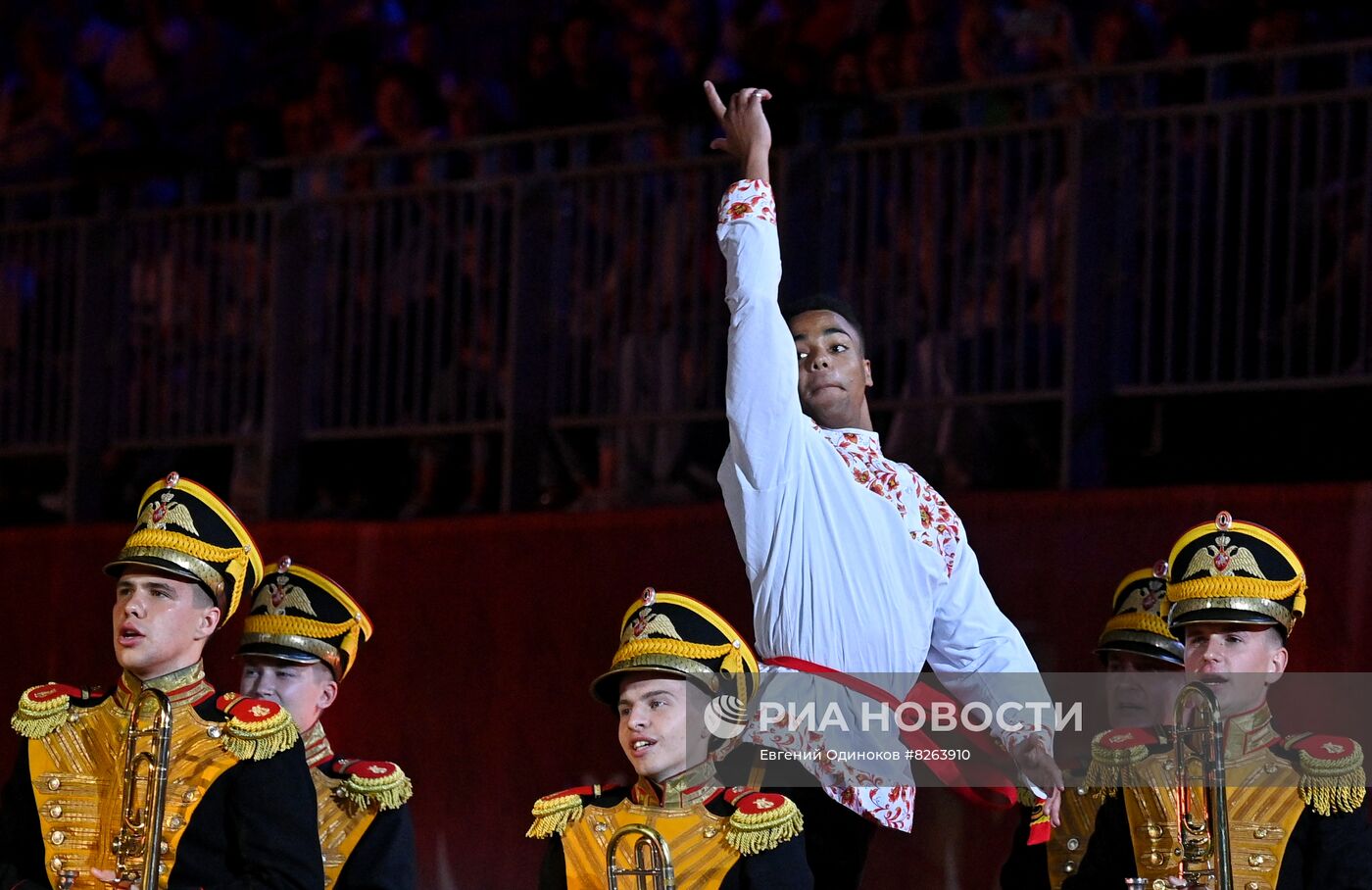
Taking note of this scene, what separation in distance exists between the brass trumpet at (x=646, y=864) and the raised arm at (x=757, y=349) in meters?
0.76

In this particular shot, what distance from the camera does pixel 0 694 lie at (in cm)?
859

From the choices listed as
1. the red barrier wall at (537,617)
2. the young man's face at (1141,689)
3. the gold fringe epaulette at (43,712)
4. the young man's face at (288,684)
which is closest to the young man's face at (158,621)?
the gold fringe epaulette at (43,712)

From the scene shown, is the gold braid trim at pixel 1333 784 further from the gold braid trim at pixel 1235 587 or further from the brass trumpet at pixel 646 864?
the brass trumpet at pixel 646 864

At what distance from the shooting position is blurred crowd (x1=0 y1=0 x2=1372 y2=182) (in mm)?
8180

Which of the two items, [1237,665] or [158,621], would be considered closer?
[158,621]

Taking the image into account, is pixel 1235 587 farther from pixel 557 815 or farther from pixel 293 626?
pixel 293 626

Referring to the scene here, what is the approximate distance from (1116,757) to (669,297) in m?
3.41

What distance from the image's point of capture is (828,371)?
16.8ft

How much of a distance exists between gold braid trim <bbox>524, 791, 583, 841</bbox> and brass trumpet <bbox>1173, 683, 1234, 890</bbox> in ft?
3.91

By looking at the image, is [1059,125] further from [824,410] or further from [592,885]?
[592,885]

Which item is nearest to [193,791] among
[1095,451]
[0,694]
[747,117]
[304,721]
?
[304,721]

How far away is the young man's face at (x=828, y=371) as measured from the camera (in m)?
5.13

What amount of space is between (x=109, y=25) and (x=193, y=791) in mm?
8173

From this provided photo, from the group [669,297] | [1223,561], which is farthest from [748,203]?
[669,297]
